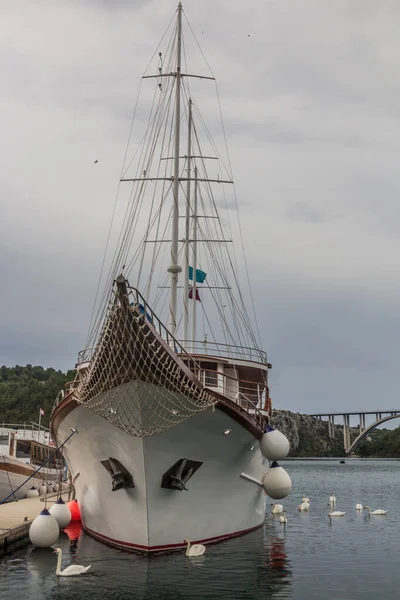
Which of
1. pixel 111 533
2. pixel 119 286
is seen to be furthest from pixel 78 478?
pixel 119 286

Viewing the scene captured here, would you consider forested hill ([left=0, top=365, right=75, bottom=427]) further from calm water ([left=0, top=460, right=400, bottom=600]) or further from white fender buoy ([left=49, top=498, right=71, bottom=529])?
calm water ([left=0, top=460, right=400, bottom=600])

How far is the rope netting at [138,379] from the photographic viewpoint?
15.2m

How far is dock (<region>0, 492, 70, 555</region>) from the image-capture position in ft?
64.2

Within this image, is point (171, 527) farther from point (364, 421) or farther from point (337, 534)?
point (364, 421)

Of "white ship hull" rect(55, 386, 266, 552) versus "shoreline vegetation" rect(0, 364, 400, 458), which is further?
"shoreline vegetation" rect(0, 364, 400, 458)

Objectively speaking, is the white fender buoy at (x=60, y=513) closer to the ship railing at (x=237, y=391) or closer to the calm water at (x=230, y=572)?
the calm water at (x=230, y=572)

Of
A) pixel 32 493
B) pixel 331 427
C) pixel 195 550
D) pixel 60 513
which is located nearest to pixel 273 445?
pixel 195 550

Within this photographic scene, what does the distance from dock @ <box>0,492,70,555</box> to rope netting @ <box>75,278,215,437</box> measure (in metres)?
5.61

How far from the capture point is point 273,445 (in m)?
19.0

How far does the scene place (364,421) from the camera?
14762cm

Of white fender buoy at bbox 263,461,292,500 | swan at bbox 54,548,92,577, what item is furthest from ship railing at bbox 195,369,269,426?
swan at bbox 54,548,92,577

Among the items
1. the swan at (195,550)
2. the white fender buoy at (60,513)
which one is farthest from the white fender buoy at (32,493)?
the swan at (195,550)

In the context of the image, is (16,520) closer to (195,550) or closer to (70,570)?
(70,570)

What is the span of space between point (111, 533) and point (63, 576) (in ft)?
8.27
